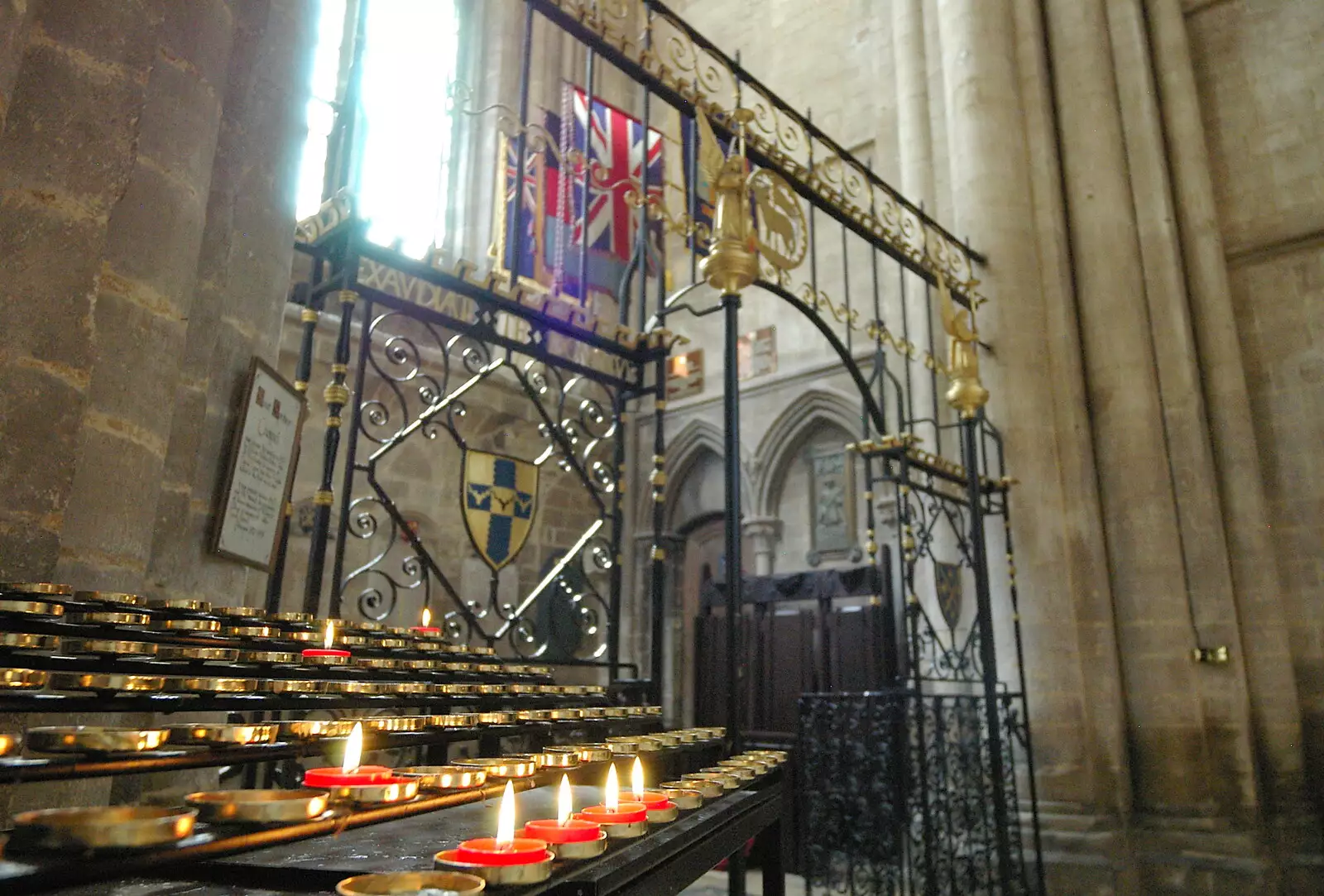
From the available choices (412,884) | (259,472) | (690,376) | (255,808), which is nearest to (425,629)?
(259,472)

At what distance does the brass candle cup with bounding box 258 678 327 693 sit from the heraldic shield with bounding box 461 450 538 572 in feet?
6.45

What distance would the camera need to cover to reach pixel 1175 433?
18.5ft

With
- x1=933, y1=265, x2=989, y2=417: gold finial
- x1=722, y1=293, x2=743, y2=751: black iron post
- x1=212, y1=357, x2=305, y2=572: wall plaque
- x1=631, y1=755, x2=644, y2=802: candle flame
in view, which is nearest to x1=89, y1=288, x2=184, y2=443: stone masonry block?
x1=212, y1=357, x2=305, y2=572: wall plaque

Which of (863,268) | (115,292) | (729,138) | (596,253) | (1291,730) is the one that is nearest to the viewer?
(115,292)

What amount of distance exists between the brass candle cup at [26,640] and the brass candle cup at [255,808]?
0.80ft

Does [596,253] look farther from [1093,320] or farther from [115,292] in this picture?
[115,292]

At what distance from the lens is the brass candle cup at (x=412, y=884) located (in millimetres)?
674

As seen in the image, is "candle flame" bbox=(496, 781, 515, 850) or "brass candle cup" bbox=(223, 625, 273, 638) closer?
"candle flame" bbox=(496, 781, 515, 850)

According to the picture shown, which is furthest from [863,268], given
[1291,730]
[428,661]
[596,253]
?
[428,661]

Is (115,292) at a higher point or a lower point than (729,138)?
lower

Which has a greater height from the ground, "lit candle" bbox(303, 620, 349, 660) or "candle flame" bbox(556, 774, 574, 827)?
"lit candle" bbox(303, 620, 349, 660)

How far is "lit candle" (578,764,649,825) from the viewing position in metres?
1.04

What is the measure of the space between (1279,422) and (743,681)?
4.31 metres

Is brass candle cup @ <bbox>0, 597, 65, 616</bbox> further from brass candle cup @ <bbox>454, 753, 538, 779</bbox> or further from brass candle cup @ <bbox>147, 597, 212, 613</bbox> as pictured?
brass candle cup @ <bbox>454, 753, 538, 779</bbox>
